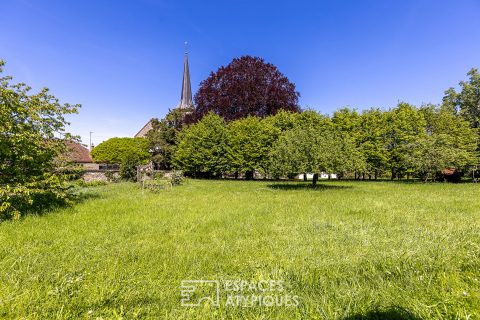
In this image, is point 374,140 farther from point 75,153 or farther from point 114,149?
point 114,149

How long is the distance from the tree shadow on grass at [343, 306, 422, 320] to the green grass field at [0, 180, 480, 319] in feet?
0.05

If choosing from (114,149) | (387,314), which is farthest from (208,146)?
(114,149)

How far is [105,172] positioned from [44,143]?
61.4 ft

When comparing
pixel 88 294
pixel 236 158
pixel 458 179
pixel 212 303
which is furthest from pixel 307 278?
pixel 458 179

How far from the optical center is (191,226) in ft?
20.8

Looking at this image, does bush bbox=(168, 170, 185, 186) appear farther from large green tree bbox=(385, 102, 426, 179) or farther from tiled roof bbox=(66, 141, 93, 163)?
large green tree bbox=(385, 102, 426, 179)

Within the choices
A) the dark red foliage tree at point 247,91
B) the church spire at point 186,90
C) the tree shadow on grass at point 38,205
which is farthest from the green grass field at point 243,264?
the church spire at point 186,90

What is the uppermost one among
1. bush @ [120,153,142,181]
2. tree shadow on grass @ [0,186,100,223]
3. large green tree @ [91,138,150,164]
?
large green tree @ [91,138,150,164]

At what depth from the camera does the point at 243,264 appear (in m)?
3.95

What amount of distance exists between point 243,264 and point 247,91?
28.0 m

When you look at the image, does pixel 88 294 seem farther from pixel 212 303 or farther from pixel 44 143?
pixel 44 143

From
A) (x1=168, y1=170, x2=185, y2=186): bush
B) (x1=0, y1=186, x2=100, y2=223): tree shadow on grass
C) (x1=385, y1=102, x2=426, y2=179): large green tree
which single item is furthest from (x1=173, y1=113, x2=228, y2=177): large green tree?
(x1=0, y1=186, x2=100, y2=223): tree shadow on grass

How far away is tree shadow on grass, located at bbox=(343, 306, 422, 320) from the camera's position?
8.06 feet

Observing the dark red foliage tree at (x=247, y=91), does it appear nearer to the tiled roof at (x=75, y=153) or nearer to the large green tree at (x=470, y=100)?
the tiled roof at (x=75, y=153)
